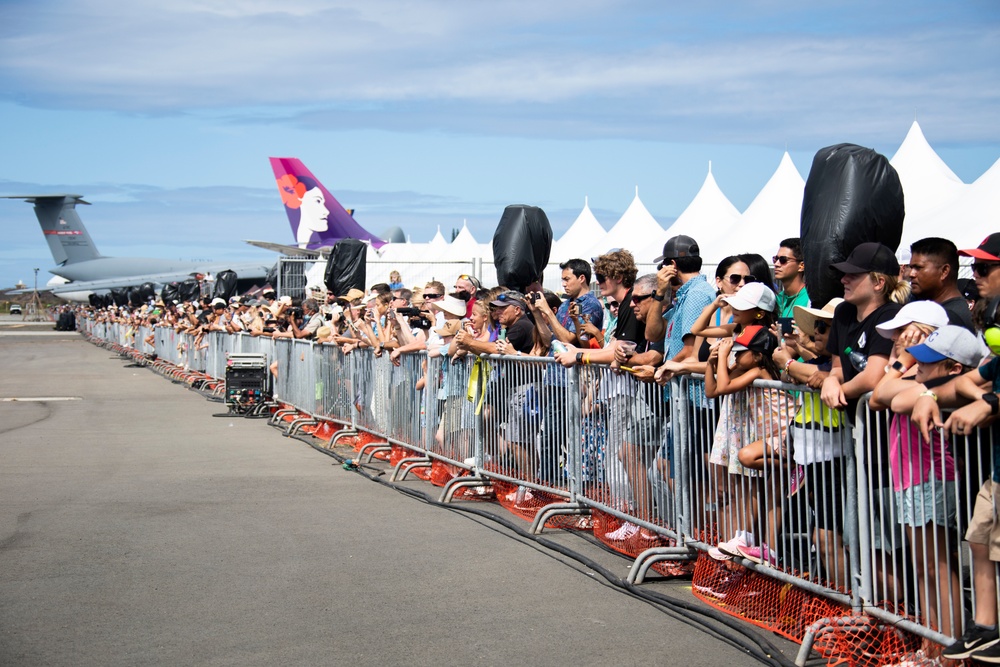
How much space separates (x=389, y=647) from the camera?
5.21 metres

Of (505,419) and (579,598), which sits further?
(505,419)

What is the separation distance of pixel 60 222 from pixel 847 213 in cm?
10725

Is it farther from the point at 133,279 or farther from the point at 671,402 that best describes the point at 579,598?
the point at 133,279

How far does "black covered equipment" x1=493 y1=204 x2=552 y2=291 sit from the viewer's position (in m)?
11.4

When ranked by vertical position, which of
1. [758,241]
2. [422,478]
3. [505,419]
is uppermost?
[758,241]

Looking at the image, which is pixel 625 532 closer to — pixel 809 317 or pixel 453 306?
pixel 809 317

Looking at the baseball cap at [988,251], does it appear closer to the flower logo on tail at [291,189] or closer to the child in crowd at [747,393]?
the child in crowd at [747,393]

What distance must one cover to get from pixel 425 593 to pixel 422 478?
4908 millimetres

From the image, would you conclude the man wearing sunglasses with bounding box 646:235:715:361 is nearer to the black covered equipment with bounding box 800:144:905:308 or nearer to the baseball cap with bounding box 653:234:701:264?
the baseball cap with bounding box 653:234:701:264

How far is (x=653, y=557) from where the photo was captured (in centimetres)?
653

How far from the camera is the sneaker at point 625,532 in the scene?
24.3 feet

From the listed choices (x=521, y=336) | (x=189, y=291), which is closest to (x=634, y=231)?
(x=189, y=291)

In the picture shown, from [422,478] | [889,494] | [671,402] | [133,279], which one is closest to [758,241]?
[422,478]

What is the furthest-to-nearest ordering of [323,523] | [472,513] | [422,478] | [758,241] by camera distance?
[758,241]
[422,478]
[472,513]
[323,523]
